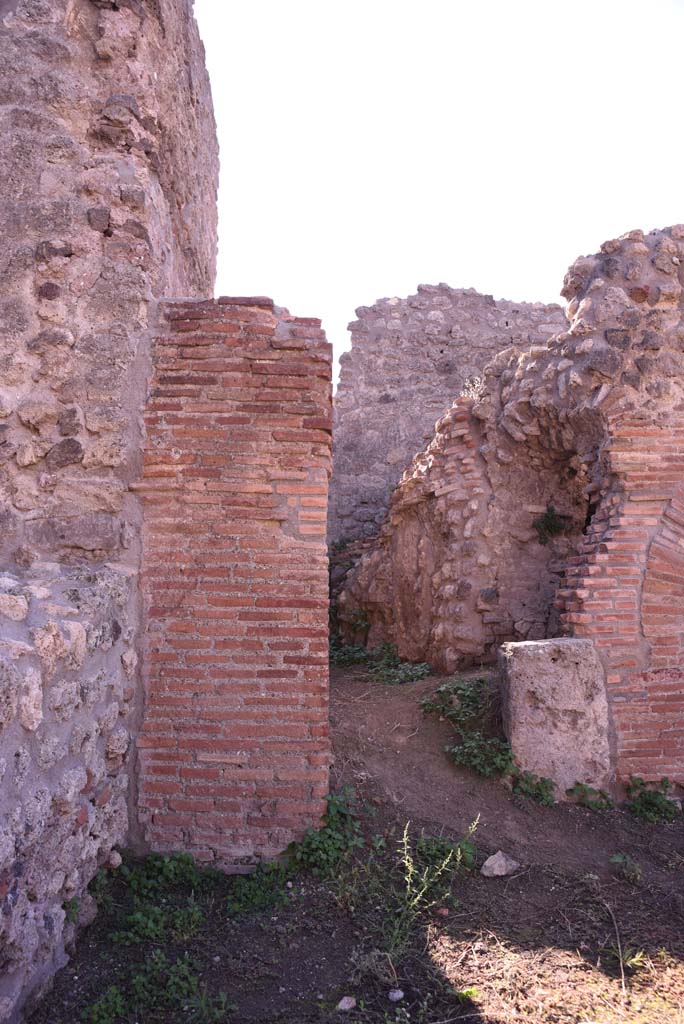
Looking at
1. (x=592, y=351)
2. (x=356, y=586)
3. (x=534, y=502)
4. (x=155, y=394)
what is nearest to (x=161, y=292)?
(x=155, y=394)

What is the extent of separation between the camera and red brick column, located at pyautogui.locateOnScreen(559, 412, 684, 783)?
4.19 m

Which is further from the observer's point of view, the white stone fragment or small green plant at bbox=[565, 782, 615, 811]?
small green plant at bbox=[565, 782, 615, 811]

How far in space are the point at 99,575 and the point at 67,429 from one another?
0.75 meters

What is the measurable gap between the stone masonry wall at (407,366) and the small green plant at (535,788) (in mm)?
5135

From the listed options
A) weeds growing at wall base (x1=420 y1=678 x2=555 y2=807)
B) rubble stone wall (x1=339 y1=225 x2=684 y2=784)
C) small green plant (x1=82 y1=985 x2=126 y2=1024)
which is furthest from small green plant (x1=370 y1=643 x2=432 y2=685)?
small green plant (x1=82 y1=985 x2=126 y2=1024)

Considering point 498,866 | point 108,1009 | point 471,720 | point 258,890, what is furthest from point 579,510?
point 108,1009

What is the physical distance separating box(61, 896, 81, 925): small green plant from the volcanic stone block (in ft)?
8.19

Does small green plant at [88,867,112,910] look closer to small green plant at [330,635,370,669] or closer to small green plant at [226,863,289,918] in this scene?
small green plant at [226,863,289,918]

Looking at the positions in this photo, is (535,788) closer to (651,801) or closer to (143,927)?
(651,801)

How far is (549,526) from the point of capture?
5707 mm

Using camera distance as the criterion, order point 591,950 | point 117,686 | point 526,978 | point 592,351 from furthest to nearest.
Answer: point 592,351, point 117,686, point 591,950, point 526,978

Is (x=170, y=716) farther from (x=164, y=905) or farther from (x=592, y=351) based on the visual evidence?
(x=592, y=351)

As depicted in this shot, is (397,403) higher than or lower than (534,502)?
higher

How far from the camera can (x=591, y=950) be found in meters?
2.84
